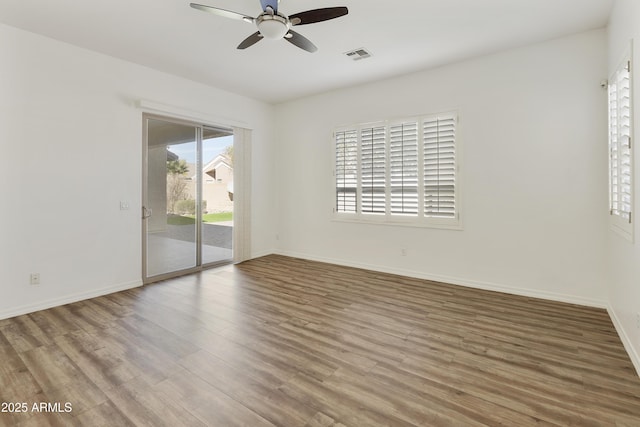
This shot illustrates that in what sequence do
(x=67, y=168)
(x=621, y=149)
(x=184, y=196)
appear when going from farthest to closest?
(x=184, y=196)
(x=67, y=168)
(x=621, y=149)

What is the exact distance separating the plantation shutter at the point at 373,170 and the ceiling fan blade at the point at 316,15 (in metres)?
2.60

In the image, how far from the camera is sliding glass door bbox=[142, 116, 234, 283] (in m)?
4.55

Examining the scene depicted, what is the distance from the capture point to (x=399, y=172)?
4.81m

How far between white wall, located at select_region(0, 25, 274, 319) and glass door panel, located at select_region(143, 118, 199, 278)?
220 millimetres

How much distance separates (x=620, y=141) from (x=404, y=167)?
2.45 m

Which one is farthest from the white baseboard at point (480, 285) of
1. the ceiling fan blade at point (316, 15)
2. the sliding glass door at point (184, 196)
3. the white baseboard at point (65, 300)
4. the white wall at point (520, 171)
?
the ceiling fan blade at point (316, 15)

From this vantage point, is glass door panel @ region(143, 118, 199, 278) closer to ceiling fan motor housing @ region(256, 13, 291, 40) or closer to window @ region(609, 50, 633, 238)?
ceiling fan motor housing @ region(256, 13, 291, 40)

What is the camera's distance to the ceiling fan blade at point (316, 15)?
249 cm

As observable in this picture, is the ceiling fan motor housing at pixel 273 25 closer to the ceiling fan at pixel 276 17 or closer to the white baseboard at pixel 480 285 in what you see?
the ceiling fan at pixel 276 17

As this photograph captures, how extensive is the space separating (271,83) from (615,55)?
4.24 metres

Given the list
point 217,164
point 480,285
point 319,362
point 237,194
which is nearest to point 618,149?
point 480,285

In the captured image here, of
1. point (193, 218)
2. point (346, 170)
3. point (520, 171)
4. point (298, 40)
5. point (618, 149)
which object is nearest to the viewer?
point (618, 149)

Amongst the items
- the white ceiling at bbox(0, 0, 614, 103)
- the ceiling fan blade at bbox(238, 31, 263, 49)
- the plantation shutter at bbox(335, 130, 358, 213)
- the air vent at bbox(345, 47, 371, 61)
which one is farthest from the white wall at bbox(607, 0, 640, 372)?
the plantation shutter at bbox(335, 130, 358, 213)

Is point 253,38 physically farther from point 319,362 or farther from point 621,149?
point 621,149
